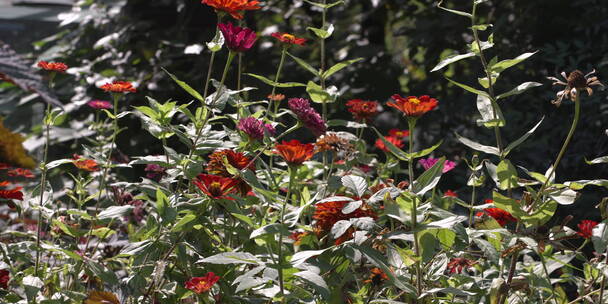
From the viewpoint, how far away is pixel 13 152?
13.6 feet

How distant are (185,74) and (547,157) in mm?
1429

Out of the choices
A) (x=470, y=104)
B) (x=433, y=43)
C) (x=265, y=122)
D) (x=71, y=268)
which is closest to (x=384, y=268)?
(x=265, y=122)

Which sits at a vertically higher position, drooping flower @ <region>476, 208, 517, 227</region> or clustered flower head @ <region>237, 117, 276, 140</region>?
clustered flower head @ <region>237, 117, 276, 140</region>

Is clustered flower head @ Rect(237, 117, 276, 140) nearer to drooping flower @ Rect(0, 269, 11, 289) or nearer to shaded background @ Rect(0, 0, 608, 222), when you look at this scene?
drooping flower @ Rect(0, 269, 11, 289)

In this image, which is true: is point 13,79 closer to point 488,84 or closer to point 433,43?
point 488,84

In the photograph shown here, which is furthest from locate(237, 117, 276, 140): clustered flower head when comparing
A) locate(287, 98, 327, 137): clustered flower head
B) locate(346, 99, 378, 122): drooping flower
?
locate(346, 99, 378, 122): drooping flower

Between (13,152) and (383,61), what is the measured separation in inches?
85.5

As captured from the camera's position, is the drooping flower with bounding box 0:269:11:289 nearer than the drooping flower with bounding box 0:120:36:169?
Yes

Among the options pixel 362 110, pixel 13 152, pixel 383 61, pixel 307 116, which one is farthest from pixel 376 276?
pixel 13 152

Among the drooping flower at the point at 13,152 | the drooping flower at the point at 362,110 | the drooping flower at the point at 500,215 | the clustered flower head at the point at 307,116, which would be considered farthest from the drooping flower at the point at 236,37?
the drooping flower at the point at 13,152

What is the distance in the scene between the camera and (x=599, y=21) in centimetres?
258

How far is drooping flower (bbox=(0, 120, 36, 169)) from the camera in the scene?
4.07 meters

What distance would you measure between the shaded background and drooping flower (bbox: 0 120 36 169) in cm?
60

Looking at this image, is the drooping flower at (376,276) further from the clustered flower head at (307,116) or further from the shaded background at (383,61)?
the shaded background at (383,61)
